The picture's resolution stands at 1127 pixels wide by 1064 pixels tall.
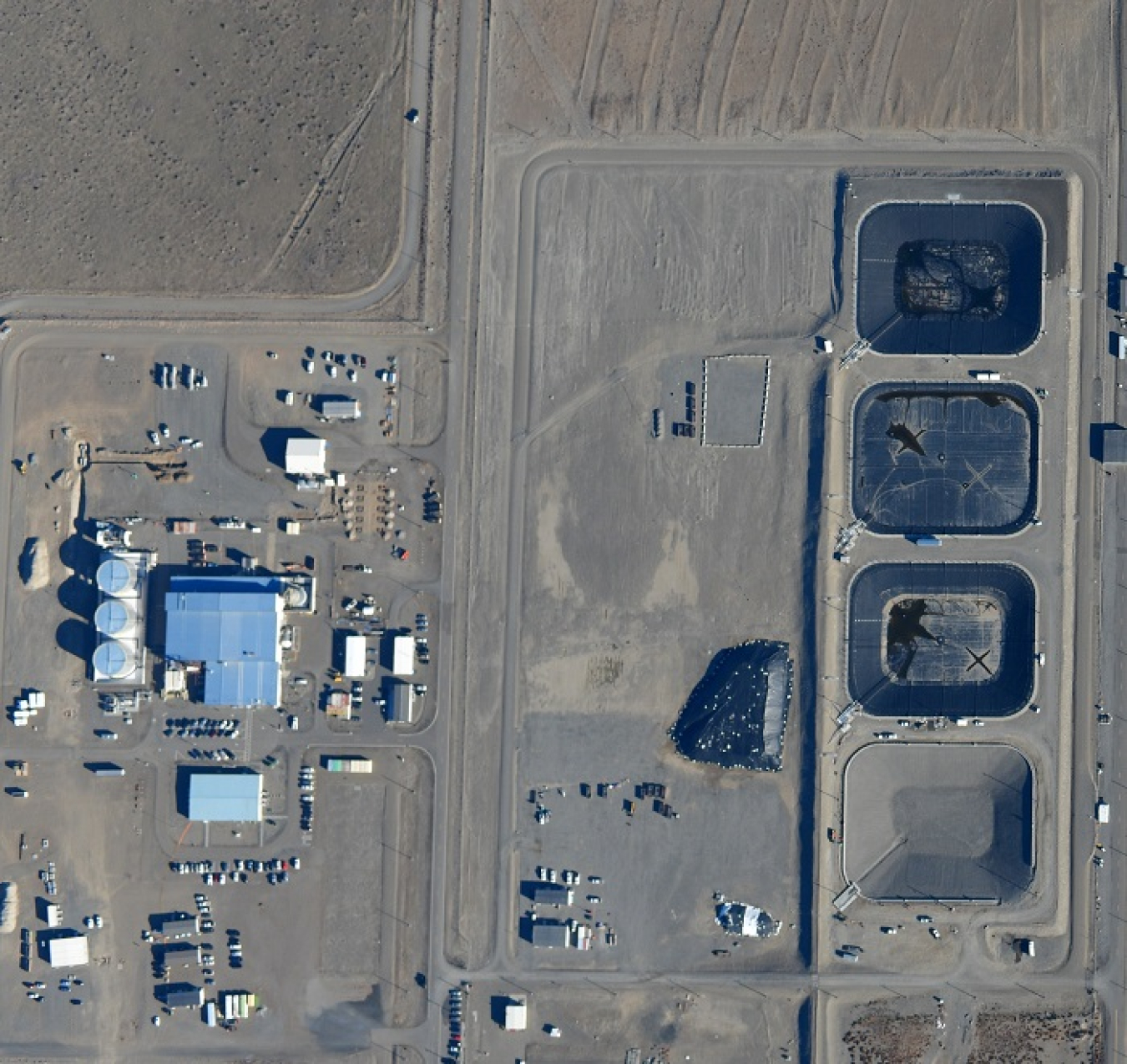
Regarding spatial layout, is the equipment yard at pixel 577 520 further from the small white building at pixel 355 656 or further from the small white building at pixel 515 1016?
the small white building at pixel 355 656

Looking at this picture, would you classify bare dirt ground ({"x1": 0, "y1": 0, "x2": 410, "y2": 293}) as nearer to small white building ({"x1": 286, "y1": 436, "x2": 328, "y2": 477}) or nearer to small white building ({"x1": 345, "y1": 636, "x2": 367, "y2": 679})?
small white building ({"x1": 286, "y1": 436, "x2": 328, "y2": 477})

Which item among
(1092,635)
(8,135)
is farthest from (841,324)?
(8,135)

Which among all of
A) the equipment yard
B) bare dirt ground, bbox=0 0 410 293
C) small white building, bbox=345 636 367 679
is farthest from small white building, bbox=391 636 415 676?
bare dirt ground, bbox=0 0 410 293

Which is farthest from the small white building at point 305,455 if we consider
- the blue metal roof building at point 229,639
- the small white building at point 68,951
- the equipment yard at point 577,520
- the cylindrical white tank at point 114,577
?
the small white building at point 68,951

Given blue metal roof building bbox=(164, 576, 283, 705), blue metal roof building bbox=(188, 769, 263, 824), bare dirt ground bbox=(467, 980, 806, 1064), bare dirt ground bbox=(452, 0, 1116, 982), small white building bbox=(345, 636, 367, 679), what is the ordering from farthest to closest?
1. bare dirt ground bbox=(452, 0, 1116, 982)
2. bare dirt ground bbox=(467, 980, 806, 1064)
3. small white building bbox=(345, 636, 367, 679)
4. blue metal roof building bbox=(188, 769, 263, 824)
5. blue metal roof building bbox=(164, 576, 283, 705)

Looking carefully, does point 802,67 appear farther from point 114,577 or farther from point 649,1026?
point 649,1026

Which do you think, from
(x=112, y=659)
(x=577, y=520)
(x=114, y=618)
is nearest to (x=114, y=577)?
(x=114, y=618)

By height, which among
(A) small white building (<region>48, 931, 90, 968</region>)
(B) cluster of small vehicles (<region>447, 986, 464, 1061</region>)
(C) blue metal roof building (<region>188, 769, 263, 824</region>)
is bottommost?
(B) cluster of small vehicles (<region>447, 986, 464, 1061</region>)

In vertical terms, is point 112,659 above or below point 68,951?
above
